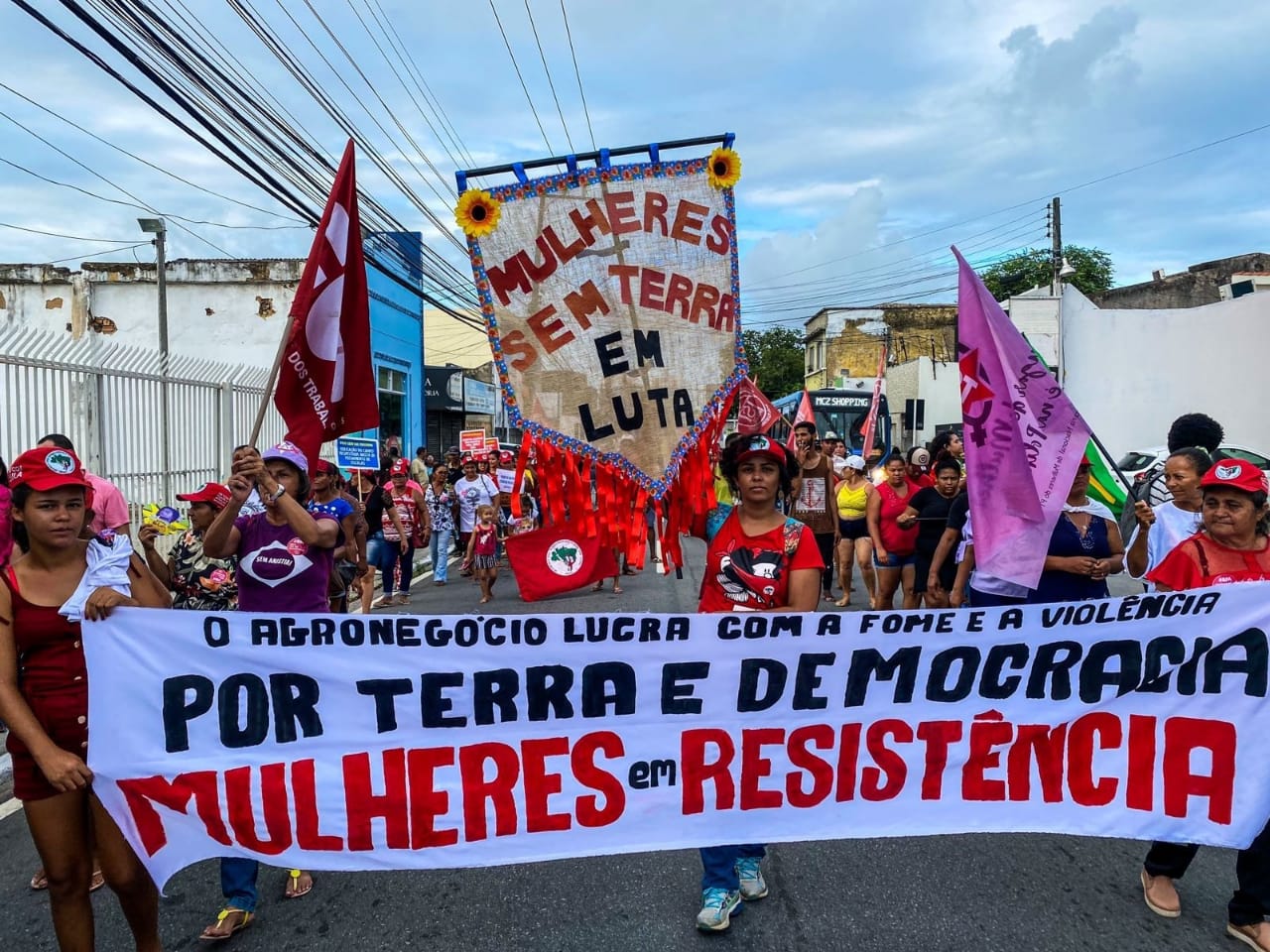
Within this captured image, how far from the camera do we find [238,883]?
3432 millimetres

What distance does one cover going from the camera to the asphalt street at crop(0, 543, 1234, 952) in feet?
10.9

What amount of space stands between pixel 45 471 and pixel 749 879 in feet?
8.97

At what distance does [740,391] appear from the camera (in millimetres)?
3924

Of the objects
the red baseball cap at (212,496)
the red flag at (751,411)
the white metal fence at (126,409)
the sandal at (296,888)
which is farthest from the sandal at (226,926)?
the white metal fence at (126,409)

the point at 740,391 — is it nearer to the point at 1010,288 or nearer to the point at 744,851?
the point at 744,851

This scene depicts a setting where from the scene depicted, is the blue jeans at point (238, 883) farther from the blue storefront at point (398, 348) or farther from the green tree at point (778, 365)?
the green tree at point (778, 365)

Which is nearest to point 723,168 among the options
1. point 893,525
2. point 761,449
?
point 761,449

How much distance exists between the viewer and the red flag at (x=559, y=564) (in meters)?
5.23

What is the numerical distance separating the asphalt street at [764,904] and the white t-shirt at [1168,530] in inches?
50.2

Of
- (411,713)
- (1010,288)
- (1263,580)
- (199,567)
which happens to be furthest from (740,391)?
→ (1010,288)

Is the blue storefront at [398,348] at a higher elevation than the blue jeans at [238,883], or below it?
higher

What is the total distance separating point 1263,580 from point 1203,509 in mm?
313

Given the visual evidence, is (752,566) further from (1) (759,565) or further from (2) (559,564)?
(2) (559,564)

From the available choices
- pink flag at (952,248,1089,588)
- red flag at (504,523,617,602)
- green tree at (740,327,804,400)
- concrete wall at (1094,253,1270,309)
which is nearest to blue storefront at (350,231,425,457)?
red flag at (504,523,617,602)
